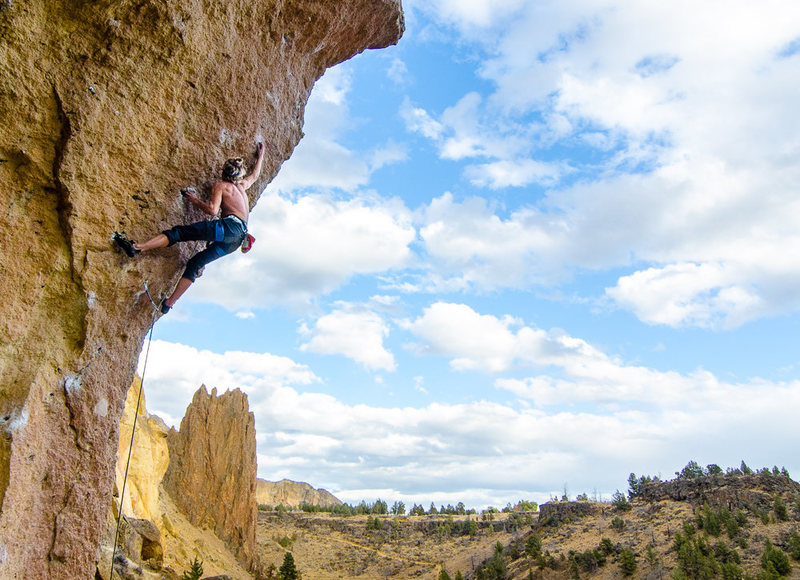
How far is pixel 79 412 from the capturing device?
4887mm

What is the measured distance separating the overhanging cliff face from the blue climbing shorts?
23 centimetres

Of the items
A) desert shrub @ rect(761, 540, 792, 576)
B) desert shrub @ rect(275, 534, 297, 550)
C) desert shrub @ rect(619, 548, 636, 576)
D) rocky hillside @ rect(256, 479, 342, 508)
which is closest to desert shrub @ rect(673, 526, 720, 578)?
desert shrub @ rect(761, 540, 792, 576)

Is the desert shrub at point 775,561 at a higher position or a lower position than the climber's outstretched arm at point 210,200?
lower

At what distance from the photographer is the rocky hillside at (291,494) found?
9281 cm

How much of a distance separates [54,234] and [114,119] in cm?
109

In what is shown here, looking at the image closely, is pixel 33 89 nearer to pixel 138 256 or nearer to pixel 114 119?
pixel 114 119

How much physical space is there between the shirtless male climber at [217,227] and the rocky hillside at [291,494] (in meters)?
91.3

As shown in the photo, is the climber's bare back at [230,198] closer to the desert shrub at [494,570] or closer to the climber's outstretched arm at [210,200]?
the climber's outstretched arm at [210,200]

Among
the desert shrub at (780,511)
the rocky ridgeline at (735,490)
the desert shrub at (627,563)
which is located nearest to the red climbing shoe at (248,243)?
the desert shrub at (627,563)

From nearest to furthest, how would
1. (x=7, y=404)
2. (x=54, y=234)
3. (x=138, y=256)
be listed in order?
(x=7, y=404)
(x=54, y=234)
(x=138, y=256)

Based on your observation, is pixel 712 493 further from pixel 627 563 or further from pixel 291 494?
pixel 291 494

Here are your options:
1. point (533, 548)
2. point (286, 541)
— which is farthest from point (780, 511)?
point (286, 541)

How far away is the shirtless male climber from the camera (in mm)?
5527

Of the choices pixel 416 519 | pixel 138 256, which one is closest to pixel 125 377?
pixel 138 256
